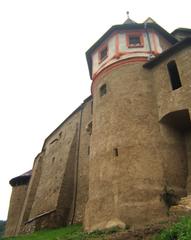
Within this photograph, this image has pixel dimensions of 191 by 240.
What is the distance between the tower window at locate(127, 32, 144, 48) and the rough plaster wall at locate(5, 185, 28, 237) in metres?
22.5

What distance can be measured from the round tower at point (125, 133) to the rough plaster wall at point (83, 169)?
17.7 ft

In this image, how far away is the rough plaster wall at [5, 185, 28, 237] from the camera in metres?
31.2

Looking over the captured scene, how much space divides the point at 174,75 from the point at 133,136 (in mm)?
4650

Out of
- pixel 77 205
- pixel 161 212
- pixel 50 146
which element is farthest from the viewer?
pixel 50 146

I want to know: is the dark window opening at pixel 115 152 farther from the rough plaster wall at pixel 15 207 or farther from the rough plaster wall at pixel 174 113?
the rough plaster wall at pixel 15 207

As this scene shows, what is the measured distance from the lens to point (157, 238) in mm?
8516

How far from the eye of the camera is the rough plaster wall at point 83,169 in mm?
20516

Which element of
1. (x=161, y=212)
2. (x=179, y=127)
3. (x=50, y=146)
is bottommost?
(x=161, y=212)

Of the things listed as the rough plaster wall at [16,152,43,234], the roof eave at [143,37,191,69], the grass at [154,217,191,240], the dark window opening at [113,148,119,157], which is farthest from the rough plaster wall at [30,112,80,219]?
the grass at [154,217,191,240]

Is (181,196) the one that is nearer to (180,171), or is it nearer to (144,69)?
(180,171)

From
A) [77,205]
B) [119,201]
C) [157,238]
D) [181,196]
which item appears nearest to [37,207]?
[77,205]

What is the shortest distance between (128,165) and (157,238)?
5923 mm

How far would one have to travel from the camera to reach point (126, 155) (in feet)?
48.1

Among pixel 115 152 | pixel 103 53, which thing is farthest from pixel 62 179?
pixel 103 53
